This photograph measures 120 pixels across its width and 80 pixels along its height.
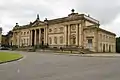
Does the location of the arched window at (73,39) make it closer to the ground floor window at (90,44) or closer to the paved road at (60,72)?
the ground floor window at (90,44)

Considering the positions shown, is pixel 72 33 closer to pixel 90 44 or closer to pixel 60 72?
pixel 90 44

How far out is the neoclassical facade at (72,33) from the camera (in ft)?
192

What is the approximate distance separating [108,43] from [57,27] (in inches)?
728

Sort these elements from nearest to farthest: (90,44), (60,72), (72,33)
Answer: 1. (60,72)
2. (90,44)
3. (72,33)

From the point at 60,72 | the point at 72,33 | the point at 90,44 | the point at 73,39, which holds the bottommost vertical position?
the point at 60,72

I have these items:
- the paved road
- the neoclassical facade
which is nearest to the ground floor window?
the neoclassical facade

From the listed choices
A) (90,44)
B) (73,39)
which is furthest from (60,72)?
(73,39)

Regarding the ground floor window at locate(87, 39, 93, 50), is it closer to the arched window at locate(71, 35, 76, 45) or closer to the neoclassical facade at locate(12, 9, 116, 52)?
the neoclassical facade at locate(12, 9, 116, 52)

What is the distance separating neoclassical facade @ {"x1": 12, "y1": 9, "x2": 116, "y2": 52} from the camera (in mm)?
58531

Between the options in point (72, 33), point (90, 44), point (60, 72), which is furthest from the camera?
point (72, 33)

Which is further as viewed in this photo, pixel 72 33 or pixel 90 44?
pixel 72 33

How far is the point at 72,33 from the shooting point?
6303 centimetres

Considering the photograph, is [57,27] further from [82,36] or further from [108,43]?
[108,43]

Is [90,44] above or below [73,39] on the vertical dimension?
below
